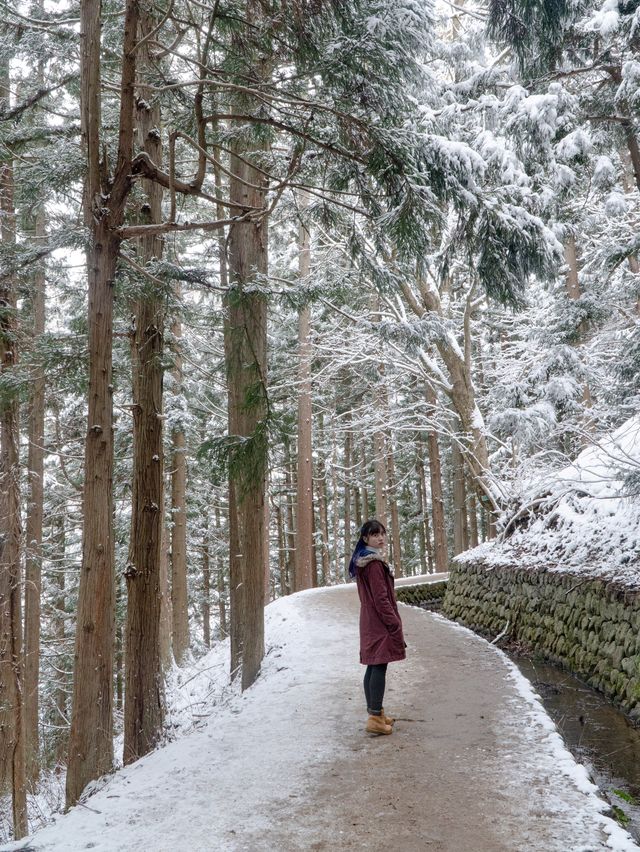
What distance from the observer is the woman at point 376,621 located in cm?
480

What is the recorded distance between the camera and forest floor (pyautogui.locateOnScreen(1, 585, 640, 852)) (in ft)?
10.7

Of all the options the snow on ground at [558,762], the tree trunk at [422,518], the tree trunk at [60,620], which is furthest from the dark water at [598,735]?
the tree trunk at [422,518]

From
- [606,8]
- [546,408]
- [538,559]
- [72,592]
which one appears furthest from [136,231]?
[72,592]

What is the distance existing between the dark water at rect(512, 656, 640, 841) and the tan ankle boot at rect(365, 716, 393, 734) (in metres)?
1.49

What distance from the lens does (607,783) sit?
471 centimetres

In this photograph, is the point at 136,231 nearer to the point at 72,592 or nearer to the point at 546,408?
the point at 546,408

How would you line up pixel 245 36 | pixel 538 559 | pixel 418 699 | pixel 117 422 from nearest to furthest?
1. pixel 245 36
2. pixel 418 699
3. pixel 538 559
4. pixel 117 422

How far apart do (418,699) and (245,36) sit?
5.97 metres

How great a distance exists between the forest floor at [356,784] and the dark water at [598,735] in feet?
1.61

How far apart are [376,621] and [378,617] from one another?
1.4 inches

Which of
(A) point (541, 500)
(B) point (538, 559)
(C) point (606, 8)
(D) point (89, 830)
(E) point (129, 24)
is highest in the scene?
(C) point (606, 8)

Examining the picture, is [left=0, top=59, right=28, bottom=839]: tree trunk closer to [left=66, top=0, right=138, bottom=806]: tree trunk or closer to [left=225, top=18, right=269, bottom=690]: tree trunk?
[left=225, top=18, right=269, bottom=690]: tree trunk

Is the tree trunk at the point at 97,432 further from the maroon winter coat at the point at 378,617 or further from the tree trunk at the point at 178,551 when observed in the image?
the tree trunk at the point at 178,551

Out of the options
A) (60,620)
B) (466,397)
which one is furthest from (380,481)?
(60,620)
